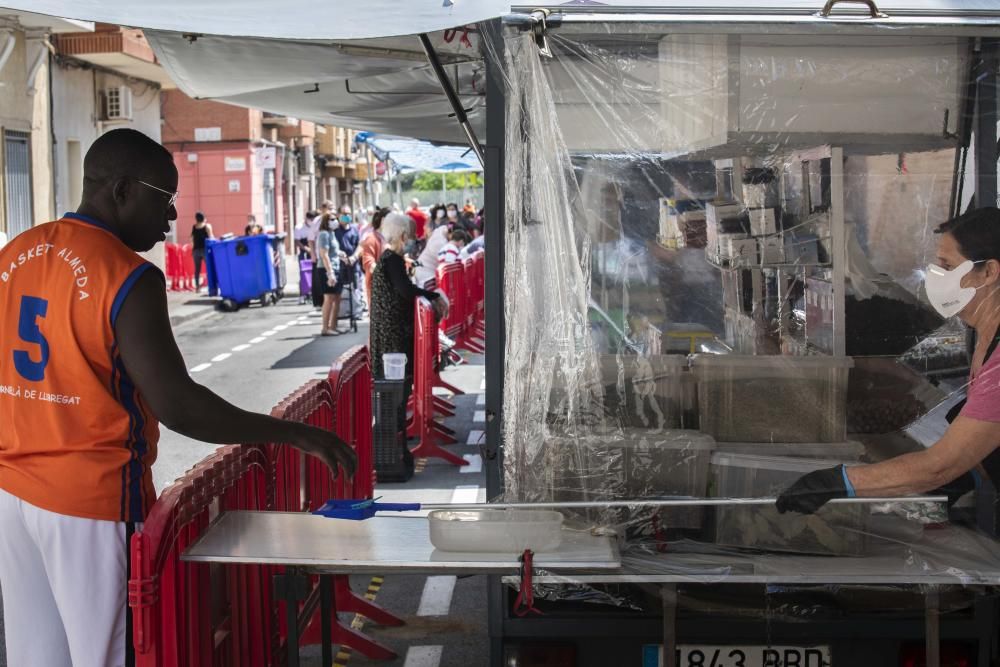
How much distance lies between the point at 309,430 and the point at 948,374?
220cm

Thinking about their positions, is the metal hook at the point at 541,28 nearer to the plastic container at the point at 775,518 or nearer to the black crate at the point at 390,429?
the plastic container at the point at 775,518

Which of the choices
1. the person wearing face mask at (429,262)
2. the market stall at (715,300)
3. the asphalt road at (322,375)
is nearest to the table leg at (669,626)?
the market stall at (715,300)

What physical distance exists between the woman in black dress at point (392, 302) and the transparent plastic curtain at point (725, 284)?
227 inches

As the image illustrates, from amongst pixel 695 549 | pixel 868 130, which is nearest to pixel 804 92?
pixel 868 130

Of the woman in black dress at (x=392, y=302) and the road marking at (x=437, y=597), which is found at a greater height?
the woman in black dress at (x=392, y=302)

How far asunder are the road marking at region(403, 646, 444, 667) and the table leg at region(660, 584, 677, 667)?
80.6 inches

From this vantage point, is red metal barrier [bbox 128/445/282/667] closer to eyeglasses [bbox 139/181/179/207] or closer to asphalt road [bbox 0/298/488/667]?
eyeglasses [bbox 139/181/179/207]

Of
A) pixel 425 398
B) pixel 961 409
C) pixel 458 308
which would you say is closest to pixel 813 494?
pixel 961 409

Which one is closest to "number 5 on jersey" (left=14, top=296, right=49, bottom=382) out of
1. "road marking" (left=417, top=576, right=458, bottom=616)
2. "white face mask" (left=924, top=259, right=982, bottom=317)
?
"white face mask" (left=924, top=259, right=982, bottom=317)

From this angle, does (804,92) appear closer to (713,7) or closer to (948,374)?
(713,7)

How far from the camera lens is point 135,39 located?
24172mm

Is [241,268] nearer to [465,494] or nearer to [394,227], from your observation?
[394,227]

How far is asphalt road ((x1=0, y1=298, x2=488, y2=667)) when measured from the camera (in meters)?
5.93

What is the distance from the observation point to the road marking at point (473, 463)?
31.8ft
